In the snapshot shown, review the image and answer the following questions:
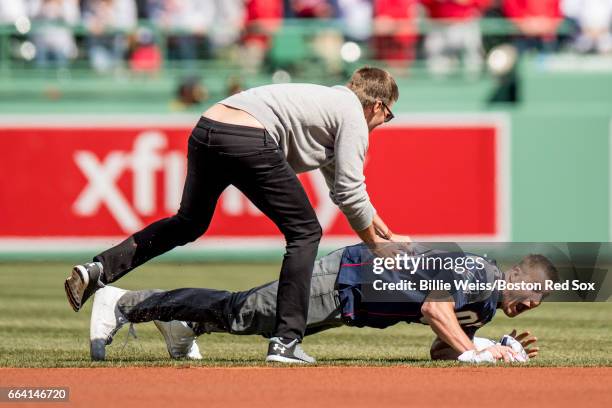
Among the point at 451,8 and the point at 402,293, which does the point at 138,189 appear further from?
the point at 402,293

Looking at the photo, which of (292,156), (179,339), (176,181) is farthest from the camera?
(176,181)

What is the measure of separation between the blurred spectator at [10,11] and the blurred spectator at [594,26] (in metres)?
7.33

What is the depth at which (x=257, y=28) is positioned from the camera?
1823 centimetres

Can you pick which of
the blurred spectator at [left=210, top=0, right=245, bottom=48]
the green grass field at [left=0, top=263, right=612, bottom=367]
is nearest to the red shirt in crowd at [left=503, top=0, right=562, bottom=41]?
the blurred spectator at [left=210, top=0, right=245, bottom=48]

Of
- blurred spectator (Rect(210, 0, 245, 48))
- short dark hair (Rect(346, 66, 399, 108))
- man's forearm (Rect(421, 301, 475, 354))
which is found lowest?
man's forearm (Rect(421, 301, 475, 354))

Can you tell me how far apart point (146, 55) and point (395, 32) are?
10.7ft

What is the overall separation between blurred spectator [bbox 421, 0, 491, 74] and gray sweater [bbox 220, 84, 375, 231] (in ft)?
34.8

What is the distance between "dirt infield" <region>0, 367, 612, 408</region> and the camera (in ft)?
21.9

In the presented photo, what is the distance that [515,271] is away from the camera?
26.4ft

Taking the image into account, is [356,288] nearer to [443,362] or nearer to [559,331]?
[443,362]

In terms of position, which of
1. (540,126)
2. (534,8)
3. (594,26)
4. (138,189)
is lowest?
(138,189)

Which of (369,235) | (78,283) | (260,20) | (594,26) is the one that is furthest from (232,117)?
(594,26)

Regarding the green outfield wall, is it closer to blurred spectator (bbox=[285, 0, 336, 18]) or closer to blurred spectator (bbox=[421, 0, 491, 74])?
blurred spectator (bbox=[421, 0, 491, 74])

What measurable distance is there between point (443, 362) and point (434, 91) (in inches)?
411
